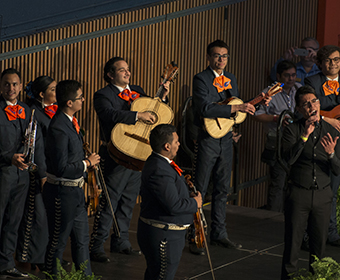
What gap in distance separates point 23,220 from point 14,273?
0.47m

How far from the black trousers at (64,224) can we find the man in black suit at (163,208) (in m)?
0.64

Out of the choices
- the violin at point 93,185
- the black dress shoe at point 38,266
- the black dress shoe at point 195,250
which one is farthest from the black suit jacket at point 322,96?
the black dress shoe at point 38,266

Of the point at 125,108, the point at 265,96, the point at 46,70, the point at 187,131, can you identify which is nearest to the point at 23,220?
the point at 125,108

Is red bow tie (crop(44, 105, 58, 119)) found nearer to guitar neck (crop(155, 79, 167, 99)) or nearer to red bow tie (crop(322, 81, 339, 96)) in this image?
guitar neck (crop(155, 79, 167, 99))

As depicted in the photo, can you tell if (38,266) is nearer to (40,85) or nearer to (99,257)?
(99,257)

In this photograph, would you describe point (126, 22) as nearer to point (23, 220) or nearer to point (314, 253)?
point (23, 220)

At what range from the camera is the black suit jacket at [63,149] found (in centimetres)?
428

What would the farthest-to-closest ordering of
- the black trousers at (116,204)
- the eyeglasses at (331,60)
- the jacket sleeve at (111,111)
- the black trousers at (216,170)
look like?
1. the eyeglasses at (331,60)
2. the black trousers at (216,170)
3. the black trousers at (116,204)
4. the jacket sleeve at (111,111)

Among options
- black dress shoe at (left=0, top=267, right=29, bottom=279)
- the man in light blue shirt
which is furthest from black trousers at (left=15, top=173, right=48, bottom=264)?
the man in light blue shirt

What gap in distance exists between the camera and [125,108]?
5457mm

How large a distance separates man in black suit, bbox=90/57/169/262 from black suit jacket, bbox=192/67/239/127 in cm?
32

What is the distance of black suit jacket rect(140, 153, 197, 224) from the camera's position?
3.81m

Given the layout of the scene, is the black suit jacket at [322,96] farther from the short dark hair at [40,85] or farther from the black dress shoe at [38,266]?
the black dress shoe at [38,266]

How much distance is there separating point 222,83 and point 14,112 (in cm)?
192
